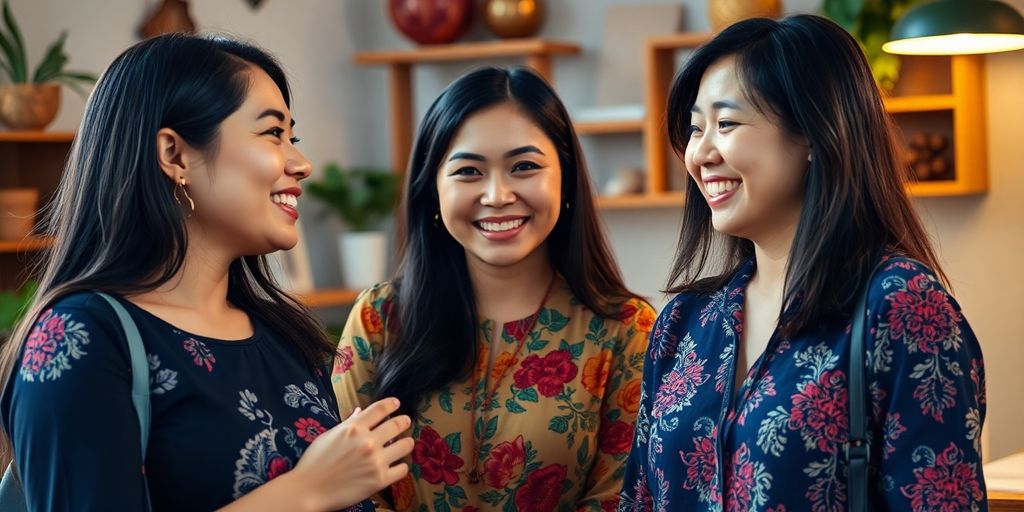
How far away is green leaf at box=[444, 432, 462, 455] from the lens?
7.52 feet

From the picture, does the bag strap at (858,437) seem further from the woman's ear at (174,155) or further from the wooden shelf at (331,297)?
the wooden shelf at (331,297)

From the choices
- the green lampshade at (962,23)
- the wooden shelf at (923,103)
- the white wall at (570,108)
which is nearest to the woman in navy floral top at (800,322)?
the green lampshade at (962,23)

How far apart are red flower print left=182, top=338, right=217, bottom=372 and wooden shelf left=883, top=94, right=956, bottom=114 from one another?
10.5 ft

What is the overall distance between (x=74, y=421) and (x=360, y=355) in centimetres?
97

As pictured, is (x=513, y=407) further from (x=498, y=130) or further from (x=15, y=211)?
(x=15, y=211)

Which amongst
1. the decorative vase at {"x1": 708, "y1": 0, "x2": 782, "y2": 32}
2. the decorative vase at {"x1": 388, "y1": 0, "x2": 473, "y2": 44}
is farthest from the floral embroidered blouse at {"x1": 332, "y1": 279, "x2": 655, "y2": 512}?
the decorative vase at {"x1": 388, "y1": 0, "x2": 473, "y2": 44}

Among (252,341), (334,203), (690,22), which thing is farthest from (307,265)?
(252,341)

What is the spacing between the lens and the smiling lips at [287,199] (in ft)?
5.82

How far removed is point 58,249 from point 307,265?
3.65 m

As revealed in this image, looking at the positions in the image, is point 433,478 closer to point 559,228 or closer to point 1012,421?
point 559,228

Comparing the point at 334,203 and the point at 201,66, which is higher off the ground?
the point at 201,66

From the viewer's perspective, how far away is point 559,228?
8.08 ft

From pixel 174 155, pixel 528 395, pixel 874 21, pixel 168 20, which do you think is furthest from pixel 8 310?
pixel 874 21

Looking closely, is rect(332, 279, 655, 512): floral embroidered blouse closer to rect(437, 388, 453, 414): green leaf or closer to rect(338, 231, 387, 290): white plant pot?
rect(437, 388, 453, 414): green leaf
